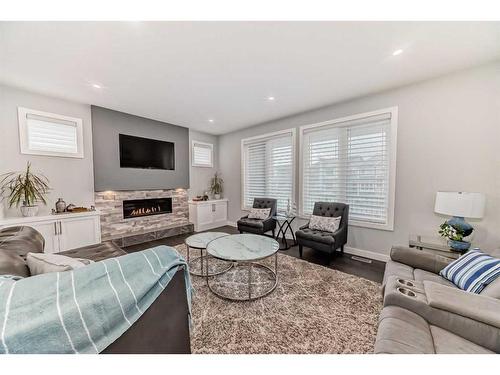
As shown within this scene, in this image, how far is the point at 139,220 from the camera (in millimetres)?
4090

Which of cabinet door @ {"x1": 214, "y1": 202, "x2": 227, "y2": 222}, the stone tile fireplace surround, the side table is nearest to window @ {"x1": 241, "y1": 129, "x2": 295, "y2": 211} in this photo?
the side table

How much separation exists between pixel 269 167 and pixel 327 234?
83.8 inches

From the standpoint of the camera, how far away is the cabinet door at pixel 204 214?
4.87 meters

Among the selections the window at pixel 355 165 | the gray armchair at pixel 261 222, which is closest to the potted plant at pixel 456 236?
the window at pixel 355 165

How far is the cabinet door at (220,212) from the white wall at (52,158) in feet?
8.79

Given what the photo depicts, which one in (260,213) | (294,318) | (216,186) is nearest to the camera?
(294,318)

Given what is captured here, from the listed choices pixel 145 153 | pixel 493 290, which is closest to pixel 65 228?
pixel 145 153

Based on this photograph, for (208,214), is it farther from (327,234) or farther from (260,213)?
(327,234)

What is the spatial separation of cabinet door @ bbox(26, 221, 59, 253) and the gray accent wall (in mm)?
910

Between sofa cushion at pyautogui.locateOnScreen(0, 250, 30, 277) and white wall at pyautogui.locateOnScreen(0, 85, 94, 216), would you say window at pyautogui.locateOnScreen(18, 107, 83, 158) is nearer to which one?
white wall at pyautogui.locateOnScreen(0, 85, 94, 216)
